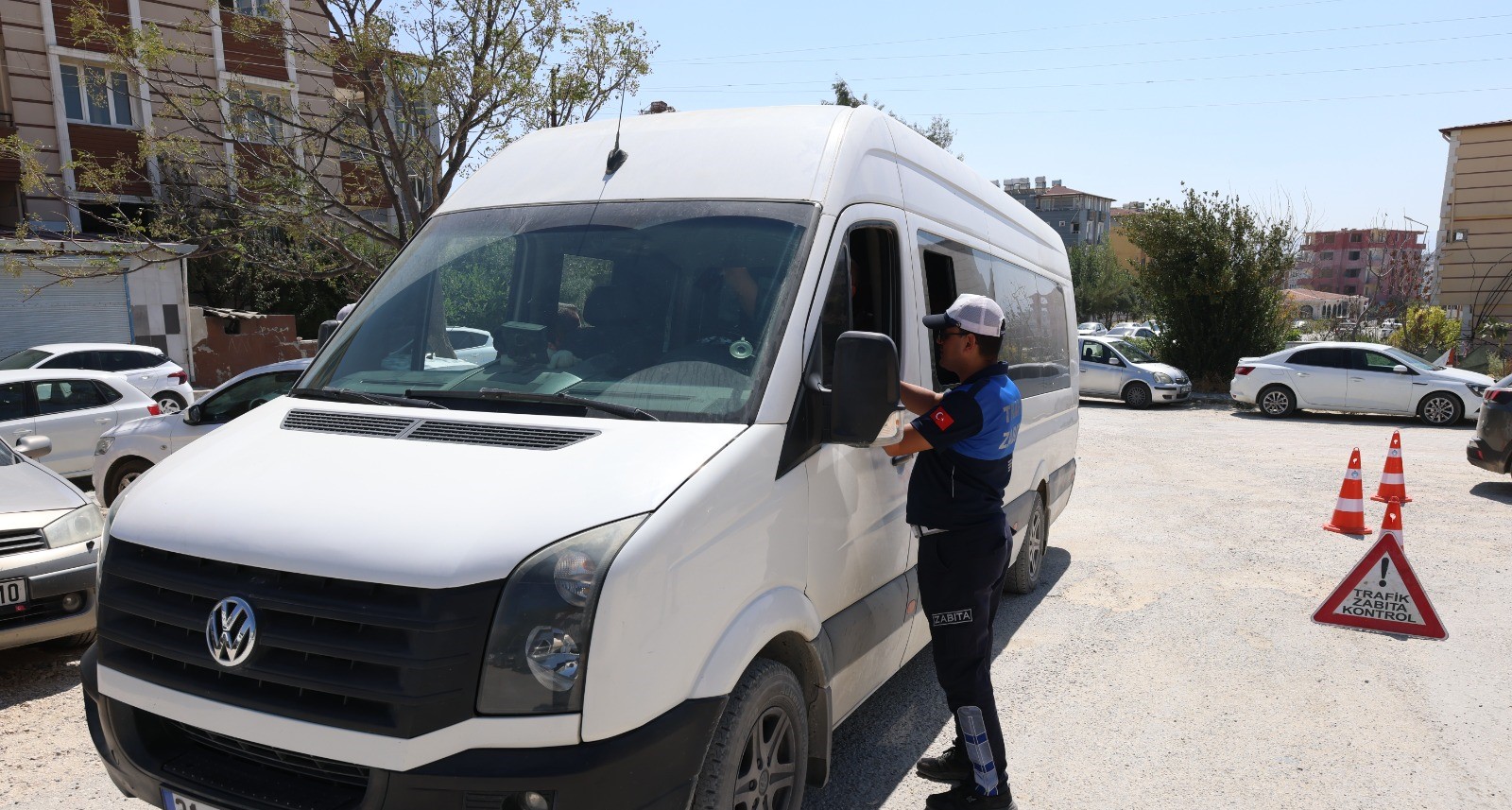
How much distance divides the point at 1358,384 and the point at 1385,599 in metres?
14.6

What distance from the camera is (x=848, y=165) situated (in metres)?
3.59

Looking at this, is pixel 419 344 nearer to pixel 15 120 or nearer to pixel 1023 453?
pixel 1023 453

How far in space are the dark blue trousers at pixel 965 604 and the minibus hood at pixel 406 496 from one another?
1.06 meters

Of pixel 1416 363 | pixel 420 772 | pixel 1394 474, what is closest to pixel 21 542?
pixel 420 772

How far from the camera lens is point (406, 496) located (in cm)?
257

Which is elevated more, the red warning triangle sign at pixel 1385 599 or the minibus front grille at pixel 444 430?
the minibus front grille at pixel 444 430

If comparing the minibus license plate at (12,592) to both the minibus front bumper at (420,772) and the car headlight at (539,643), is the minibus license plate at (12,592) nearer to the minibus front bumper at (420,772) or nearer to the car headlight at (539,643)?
the minibus front bumper at (420,772)

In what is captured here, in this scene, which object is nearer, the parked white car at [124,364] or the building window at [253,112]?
the building window at [253,112]

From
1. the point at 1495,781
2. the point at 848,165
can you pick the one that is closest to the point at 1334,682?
the point at 1495,781

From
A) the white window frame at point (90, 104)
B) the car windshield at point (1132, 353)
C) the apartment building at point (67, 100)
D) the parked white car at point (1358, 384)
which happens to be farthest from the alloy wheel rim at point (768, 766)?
the white window frame at point (90, 104)

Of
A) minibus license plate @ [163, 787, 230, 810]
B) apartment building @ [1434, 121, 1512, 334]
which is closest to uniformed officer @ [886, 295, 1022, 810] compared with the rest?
minibus license plate @ [163, 787, 230, 810]

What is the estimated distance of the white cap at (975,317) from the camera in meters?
3.46

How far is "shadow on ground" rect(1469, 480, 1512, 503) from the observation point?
10.4 m

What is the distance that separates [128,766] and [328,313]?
94.7 feet
